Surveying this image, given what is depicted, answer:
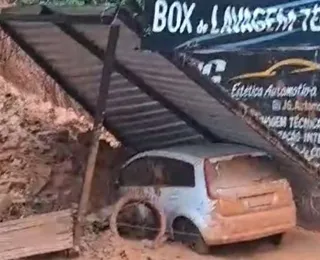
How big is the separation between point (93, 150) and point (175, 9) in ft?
6.67

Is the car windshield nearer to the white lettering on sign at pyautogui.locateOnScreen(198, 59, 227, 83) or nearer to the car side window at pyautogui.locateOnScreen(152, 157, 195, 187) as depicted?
the car side window at pyautogui.locateOnScreen(152, 157, 195, 187)

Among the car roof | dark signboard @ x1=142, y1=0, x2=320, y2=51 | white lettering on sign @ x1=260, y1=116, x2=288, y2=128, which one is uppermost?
dark signboard @ x1=142, y1=0, x2=320, y2=51

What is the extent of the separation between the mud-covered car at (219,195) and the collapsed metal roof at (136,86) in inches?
16.2

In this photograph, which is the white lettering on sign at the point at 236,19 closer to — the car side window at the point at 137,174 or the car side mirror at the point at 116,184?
the car side window at the point at 137,174

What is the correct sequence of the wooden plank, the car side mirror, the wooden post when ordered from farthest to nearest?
the car side mirror → the wooden post → the wooden plank

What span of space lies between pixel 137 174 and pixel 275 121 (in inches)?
99.8

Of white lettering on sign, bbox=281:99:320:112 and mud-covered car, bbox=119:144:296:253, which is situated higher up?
white lettering on sign, bbox=281:99:320:112

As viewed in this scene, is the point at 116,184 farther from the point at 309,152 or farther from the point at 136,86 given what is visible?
the point at 309,152

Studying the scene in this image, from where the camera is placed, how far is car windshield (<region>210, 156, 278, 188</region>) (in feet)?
41.0

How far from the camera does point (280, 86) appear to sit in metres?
12.4

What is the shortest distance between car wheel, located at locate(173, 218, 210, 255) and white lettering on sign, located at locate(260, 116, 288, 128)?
5.42 ft

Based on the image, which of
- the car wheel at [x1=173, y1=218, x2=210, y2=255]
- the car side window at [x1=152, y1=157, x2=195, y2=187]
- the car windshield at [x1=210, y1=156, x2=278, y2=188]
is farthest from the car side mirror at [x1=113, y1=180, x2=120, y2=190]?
the car windshield at [x1=210, y1=156, x2=278, y2=188]

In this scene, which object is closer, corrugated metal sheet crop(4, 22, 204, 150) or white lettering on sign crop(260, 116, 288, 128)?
white lettering on sign crop(260, 116, 288, 128)

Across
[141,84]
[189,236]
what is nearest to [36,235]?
[189,236]
